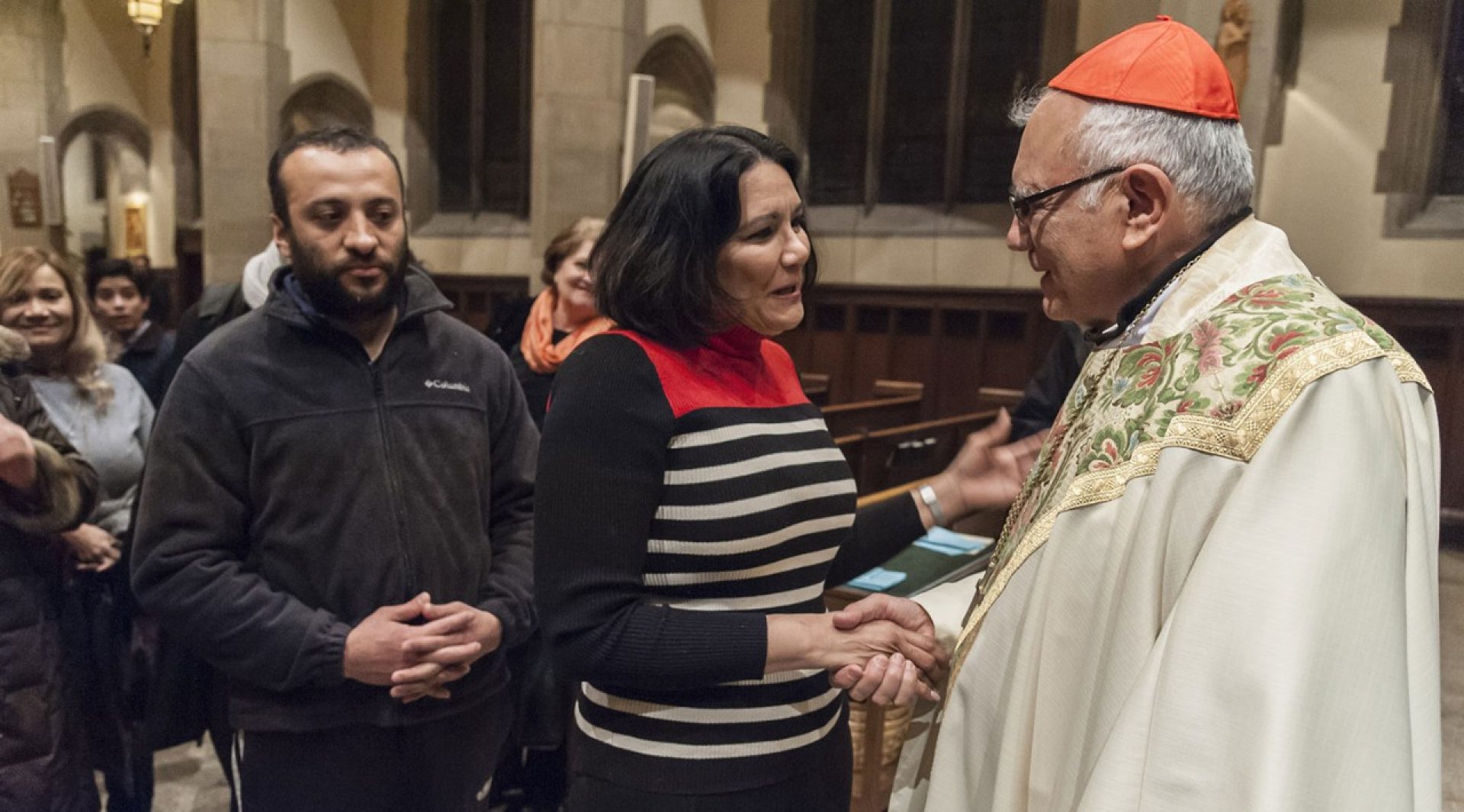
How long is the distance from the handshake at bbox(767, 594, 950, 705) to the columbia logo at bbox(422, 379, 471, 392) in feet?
2.78

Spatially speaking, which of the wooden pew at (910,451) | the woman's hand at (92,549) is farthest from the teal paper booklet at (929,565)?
the woman's hand at (92,549)

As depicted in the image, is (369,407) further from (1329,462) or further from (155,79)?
(155,79)

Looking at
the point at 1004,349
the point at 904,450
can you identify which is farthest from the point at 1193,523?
the point at 1004,349

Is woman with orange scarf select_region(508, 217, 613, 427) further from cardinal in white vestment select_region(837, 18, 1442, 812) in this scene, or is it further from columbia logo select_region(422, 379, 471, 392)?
cardinal in white vestment select_region(837, 18, 1442, 812)

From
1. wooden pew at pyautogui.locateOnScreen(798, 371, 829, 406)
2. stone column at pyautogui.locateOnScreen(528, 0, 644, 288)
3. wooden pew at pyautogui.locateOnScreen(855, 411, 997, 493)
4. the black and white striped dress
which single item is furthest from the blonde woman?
wooden pew at pyautogui.locateOnScreen(798, 371, 829, 406)

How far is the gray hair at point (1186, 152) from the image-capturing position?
1101 mm

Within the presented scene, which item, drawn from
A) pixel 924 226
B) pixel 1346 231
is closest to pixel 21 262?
pixel 924 226

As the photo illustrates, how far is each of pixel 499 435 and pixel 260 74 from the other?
838 centimetres

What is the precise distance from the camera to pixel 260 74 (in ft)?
29.3

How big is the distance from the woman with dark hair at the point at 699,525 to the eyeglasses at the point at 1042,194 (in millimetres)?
314

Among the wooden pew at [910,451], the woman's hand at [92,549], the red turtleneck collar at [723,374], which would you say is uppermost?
the red turtleneck collar at [723,374]

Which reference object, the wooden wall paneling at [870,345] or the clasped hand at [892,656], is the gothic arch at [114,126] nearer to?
the wooden wall paneling at [870,345]

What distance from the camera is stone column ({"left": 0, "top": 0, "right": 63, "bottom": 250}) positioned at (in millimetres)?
10531

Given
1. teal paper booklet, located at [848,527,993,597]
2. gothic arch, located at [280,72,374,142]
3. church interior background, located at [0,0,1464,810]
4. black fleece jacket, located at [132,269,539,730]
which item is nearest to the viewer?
black fleece jacket, located at [132,269,539,730]
